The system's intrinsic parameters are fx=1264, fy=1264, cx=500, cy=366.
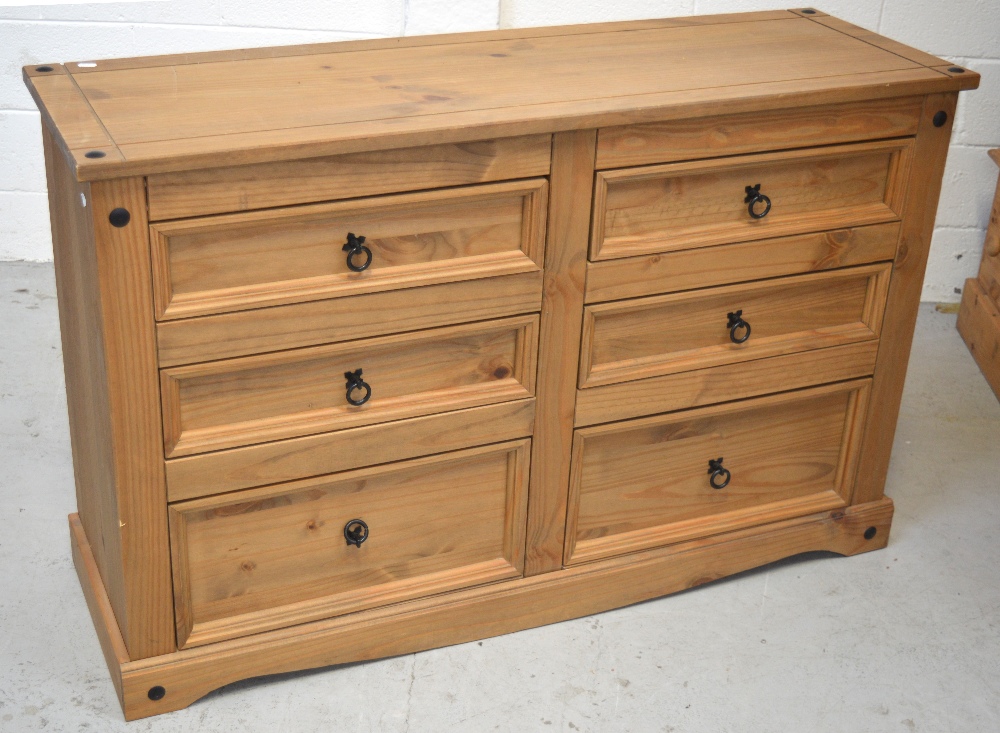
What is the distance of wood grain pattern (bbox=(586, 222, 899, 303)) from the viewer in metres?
2.08

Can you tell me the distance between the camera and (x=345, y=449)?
2006 mm

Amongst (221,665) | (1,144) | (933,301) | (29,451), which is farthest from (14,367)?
(933,301)

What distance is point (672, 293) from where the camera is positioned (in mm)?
2141

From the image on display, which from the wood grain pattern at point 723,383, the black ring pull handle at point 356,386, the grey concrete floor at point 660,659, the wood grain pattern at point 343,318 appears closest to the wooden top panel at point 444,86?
the wood grain pattern at point 343,318

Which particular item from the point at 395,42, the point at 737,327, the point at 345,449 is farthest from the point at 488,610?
the point at 395,42

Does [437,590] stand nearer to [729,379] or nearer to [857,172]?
[729,379]

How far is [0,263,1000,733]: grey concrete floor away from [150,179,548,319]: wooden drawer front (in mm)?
694

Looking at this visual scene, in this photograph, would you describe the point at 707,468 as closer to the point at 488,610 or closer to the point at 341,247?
the point at 488,610

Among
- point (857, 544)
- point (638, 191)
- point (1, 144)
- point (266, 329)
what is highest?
point (638, 191)

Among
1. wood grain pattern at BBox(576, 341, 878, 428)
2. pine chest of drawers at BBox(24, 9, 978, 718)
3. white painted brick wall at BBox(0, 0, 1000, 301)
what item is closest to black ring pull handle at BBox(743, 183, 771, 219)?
pine chest of drawers at BBox(24, 9, 978, 718)

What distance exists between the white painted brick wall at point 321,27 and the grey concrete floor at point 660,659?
1.08 metres

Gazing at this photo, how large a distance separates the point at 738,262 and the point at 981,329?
1.37 metres

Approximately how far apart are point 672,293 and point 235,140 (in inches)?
31.0

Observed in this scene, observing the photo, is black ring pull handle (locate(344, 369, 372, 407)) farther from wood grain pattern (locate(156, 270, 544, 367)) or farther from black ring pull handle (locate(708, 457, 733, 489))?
black ring pull handle (locate(708, 457, 733, 489))
